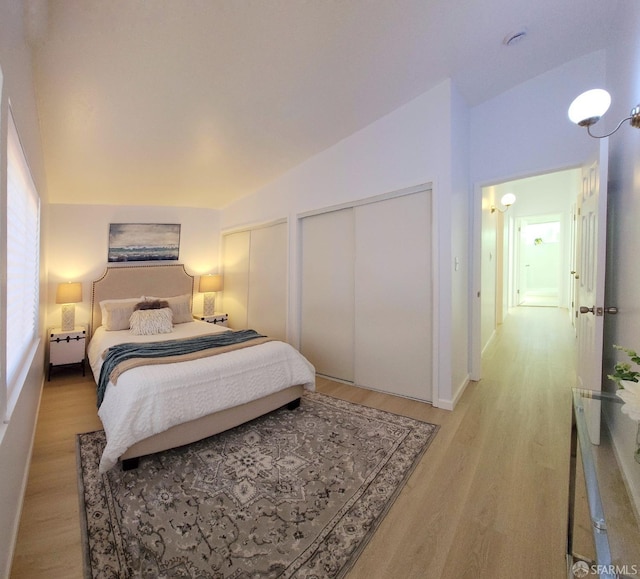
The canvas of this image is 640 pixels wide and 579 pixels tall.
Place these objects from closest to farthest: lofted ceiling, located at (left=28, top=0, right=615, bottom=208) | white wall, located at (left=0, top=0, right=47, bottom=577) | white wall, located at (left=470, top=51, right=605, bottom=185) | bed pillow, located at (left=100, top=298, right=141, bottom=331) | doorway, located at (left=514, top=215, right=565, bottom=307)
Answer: white wall, located at (left=0, top=0, right=47, bottom=577) < lofted ceiling, located at (left=28, top=0, right=615, bottom=208) < white wall, located at (left=470, top=51, right=605, bottom=185) < bed pillow, located at (left=100, top=298, right=141, bottom=331) < doorway, located at (left=514, top=215, right=565, bottom=307)

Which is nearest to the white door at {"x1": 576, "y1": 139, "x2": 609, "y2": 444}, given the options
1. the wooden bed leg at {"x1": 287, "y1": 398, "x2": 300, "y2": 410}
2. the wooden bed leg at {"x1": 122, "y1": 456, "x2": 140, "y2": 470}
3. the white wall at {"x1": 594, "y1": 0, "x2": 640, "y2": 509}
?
the white wall at {"x1": 594, "y1": 0, "x2": 640, "y2": 509}

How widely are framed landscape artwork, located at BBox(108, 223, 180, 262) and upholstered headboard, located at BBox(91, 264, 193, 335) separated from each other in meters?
0.16

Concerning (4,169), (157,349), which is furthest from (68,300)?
(4,169)

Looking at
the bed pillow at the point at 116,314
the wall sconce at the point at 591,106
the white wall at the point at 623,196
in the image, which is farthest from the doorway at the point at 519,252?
the bed pillow at the point at 116,314

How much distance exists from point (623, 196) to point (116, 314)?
183 inches

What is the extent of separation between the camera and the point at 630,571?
2.44 ft

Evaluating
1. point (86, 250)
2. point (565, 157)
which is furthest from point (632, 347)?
point (86, 250)

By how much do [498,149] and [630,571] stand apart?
3130 millimetres

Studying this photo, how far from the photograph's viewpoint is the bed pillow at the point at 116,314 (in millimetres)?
3525

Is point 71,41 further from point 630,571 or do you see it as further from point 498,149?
point 498,149

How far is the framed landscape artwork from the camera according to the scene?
4.13 m

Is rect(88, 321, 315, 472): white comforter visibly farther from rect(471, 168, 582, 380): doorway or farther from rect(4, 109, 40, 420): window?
rect(471, 168, 582, 380): doorway

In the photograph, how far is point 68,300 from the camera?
11.7 feet

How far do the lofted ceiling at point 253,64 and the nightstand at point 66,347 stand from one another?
166 centimetres
